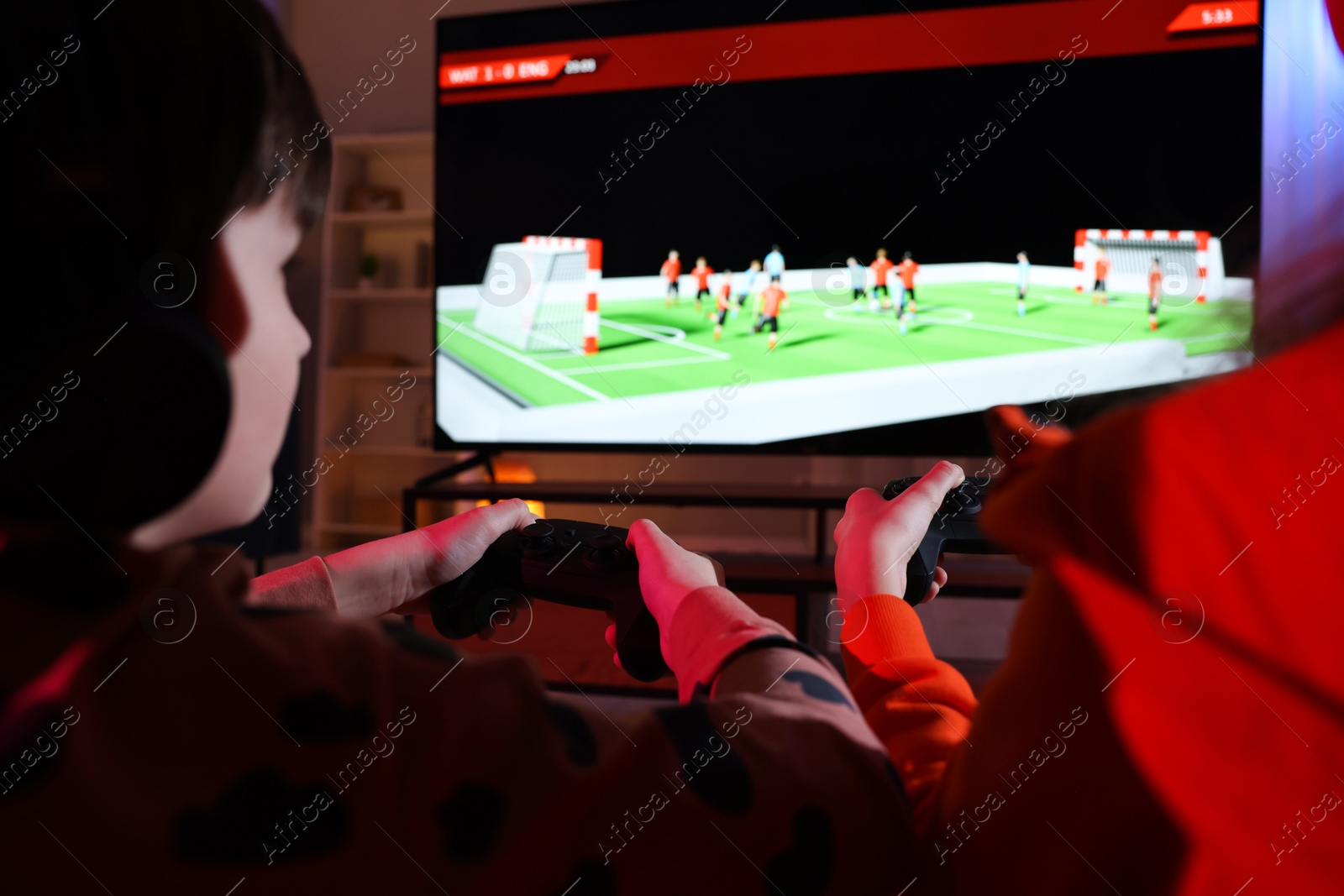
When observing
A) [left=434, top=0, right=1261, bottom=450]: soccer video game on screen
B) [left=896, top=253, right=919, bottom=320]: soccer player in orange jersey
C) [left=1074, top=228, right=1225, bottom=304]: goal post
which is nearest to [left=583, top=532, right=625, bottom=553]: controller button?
[left=434, top=0, right=1261, bottom=450]: soccer video game on screen

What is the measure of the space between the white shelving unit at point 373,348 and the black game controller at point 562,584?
8.95 feet

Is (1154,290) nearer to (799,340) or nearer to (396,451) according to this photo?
(799,340)

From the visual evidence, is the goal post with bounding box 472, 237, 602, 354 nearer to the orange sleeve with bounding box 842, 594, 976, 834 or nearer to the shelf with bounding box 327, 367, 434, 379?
the shelf with bounding box 327, 367, 434, 379

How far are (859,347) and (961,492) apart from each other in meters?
1.35

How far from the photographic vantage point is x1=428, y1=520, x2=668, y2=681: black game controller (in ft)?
1.89

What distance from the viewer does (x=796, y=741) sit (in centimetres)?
36

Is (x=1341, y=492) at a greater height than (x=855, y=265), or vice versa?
(x=855, y=265)

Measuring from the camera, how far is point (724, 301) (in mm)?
2029

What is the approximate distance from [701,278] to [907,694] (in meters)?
1.70

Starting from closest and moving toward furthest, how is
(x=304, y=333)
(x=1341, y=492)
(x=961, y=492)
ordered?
(x=1341, y=492) < (x=304, y=333) < (x=961, y=492)

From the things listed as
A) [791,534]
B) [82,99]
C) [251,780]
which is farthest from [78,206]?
[791,534]

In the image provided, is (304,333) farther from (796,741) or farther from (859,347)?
(859,347)

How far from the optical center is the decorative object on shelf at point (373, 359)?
10.9 feet

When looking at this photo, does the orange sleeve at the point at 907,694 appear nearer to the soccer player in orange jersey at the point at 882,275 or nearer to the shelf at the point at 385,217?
the soccer player in orange jersey at the point at 882,275
